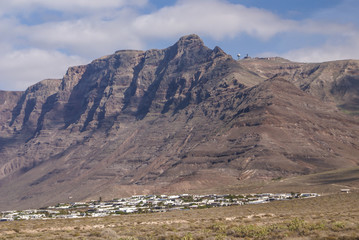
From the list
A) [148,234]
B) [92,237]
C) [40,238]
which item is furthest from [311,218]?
[40,238]

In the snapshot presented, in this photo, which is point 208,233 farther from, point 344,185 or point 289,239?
point 344,185

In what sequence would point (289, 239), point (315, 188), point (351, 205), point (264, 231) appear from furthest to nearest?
point (315, 188), point (351, 205), point (264, 231), point (289, 239)

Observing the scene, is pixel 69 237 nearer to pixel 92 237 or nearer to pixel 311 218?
pixel 92 237

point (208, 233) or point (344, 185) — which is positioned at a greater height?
point (208, 233)

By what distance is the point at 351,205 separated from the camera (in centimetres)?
8069

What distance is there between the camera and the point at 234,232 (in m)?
51.2

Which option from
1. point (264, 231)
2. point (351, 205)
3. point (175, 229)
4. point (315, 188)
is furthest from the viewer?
point (315, 188)

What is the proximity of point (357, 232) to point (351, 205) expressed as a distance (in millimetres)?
36617

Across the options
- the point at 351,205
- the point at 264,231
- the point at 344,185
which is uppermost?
the point at 264,231

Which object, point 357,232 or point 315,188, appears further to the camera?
point 315,188

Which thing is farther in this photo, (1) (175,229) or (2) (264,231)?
(1) (175,229)

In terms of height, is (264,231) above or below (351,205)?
above

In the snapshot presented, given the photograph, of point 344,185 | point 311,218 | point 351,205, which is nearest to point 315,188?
point 344,185

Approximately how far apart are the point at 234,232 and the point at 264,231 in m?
3.18
